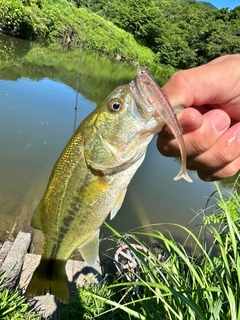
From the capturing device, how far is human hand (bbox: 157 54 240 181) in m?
1.73

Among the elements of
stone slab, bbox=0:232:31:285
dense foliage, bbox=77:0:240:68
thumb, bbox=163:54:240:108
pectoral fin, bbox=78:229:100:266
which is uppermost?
dense foliage, bbox=77:0:240:68

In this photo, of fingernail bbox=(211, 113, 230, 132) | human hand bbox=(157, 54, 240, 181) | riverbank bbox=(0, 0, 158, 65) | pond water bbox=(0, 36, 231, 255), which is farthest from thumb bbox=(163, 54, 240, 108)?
riverbank bbox=(0, 0, 158, 65)

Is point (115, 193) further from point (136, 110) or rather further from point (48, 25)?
point (48, 25)

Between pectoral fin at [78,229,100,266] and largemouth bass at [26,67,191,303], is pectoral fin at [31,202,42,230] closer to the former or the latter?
largemouth bass at [26,67,191,303]

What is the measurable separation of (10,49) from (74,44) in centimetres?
1634

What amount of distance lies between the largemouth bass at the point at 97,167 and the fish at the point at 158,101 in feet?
0.07

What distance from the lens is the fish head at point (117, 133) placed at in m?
1.59

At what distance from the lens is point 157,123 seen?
5.01 feet

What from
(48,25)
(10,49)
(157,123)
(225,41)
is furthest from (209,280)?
(225,41)

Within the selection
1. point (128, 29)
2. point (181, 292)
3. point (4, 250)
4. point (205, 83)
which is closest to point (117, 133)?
point (205, 83)

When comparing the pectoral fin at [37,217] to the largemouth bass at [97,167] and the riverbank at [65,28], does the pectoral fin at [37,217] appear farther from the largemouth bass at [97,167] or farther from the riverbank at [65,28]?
the riverbank at [65,28]

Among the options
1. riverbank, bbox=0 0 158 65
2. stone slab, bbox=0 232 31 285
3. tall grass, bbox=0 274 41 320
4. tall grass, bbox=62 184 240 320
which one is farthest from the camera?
riverbank, bbox=0 0 158 65

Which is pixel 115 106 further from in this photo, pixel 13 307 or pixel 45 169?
pixel 45 169

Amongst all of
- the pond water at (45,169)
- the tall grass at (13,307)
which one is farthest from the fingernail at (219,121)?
the pond water at (45,169)
